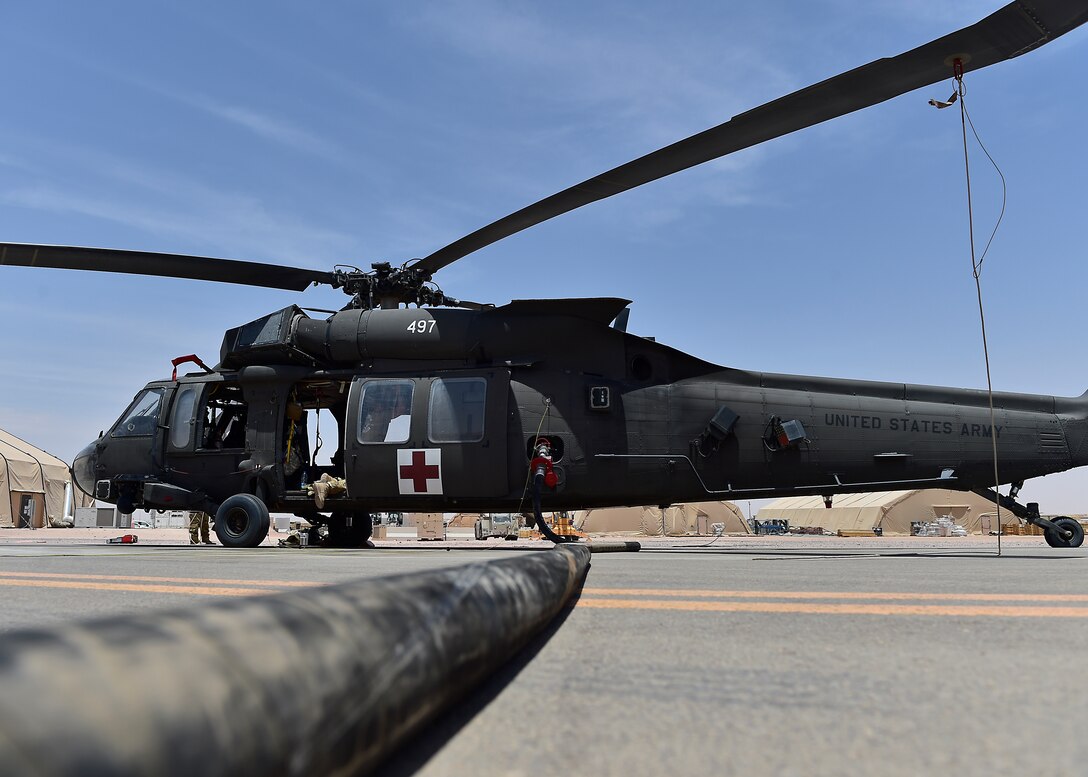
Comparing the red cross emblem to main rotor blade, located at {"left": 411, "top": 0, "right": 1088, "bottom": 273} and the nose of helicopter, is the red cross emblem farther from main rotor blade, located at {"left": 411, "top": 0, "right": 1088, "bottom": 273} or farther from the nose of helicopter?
the nose of helicopter

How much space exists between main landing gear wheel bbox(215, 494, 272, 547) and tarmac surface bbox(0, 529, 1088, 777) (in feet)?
18.7

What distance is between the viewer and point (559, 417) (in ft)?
28.4

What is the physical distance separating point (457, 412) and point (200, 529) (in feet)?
18.2

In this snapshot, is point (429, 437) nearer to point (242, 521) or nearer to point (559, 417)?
point (559, 417)

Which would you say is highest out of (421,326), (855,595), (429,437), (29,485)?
(421,326)

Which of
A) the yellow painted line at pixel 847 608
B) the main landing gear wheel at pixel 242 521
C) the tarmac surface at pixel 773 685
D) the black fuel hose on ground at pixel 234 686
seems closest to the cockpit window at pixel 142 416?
the main landing gear wheel at pixel 242 521

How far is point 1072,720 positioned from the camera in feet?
4.32

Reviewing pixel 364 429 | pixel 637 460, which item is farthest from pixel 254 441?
pixel 637 460

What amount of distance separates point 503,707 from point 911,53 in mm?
5850

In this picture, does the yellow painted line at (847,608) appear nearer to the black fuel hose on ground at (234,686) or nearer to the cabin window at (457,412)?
the black fuel hose on ground at (234,686)

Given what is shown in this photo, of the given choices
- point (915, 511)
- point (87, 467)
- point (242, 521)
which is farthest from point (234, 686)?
point (915, 511)

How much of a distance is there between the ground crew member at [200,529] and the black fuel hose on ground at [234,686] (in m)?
11.1

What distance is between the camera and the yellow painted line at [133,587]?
3.41 metres

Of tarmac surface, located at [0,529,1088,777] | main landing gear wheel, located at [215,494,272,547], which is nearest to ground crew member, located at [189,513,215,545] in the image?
main landing gear wheel, located at [215,494,272,547]
